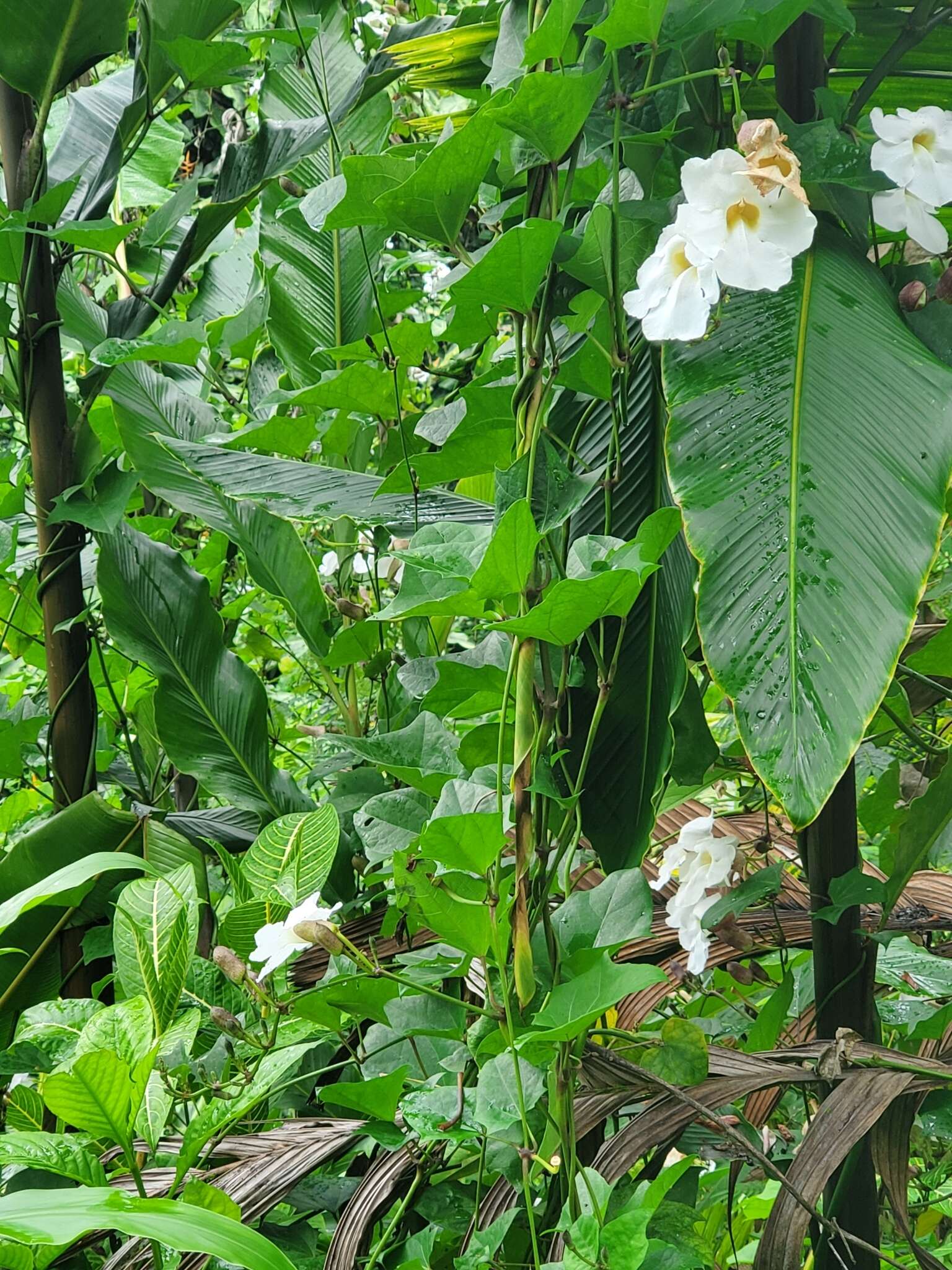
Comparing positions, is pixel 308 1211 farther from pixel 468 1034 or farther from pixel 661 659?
pixel 661 659

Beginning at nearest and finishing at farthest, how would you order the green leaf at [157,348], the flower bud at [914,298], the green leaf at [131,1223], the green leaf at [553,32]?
the green leaf at [131,1223] → the green leaf at [553,32] → the flower bud at [914,298] → the green leaf at [157,348]

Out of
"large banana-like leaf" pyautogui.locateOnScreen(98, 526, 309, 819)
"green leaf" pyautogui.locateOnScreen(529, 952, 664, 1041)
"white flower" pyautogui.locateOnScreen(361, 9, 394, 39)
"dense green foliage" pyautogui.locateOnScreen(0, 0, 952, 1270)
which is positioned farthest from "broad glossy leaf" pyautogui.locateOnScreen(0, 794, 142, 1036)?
"white flower" pyautogui.locateOnScreen(361, 9, 394, 39)

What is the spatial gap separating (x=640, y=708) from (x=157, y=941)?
0.33 meters

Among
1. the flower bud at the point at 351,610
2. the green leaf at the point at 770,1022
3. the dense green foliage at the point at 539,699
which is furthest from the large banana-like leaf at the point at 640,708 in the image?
the flower bud at the point at 351,610

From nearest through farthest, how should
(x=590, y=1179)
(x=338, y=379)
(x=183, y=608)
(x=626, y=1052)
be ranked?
(x=590, y=1179) → (x=626, y=1052) → (x=338, y=379) → (x=183, y=608)

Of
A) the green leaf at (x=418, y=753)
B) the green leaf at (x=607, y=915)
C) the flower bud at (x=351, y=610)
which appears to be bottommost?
the flower bud at (x=351, y=610)

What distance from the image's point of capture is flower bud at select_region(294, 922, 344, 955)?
0.55 metres

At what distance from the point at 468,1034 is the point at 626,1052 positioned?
14cm

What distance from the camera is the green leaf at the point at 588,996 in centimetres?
46

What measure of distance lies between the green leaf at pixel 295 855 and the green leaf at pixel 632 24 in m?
0.48

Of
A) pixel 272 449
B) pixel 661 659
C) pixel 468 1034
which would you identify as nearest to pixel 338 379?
pixel 272 449

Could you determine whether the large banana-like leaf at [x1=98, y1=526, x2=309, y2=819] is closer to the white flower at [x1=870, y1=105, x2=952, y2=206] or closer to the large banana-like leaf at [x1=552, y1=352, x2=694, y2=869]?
the large banana-like leaf at [x1=552, y1=352, x2=694, y2=869]

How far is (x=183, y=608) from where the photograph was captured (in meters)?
1.05

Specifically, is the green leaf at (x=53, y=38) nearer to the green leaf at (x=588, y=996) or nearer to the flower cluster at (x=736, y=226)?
the flower cluster at (x=736, y=226)
